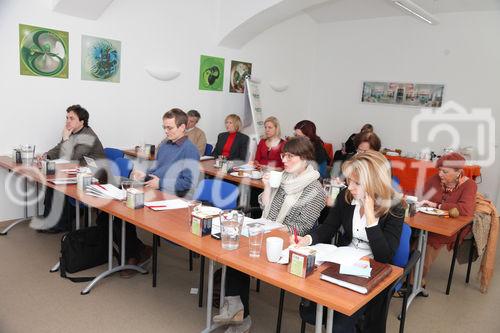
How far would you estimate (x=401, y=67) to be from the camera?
7.41m

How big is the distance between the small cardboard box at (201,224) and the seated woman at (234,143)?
3318 mm

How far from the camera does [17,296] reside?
3.03m

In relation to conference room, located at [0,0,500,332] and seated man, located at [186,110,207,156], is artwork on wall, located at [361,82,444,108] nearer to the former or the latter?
conference room, located at [0,0,500,332]

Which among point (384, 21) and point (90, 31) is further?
point (384, 21)

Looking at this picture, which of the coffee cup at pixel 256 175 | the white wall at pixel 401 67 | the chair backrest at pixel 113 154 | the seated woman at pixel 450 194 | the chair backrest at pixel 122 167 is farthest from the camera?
the white wall at pixel 401 67

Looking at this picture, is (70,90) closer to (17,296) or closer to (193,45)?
(193,45)

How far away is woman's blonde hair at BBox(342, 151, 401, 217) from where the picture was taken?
7.16ft

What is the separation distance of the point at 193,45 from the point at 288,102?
2.61 m

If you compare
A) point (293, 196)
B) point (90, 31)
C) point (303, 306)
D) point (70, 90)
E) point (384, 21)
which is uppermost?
point (384, 21)

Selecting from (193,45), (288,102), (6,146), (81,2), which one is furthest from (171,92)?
(288,102)

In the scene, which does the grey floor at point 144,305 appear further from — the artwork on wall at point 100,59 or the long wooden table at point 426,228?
the artwork on wall at point 100,59

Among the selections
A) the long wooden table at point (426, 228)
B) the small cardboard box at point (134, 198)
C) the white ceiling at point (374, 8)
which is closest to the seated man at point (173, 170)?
the small cardboard box at point (134, 198)

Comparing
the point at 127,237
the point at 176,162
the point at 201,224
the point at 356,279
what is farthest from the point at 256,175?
the point at 356,279

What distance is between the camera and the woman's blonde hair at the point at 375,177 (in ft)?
7.16
